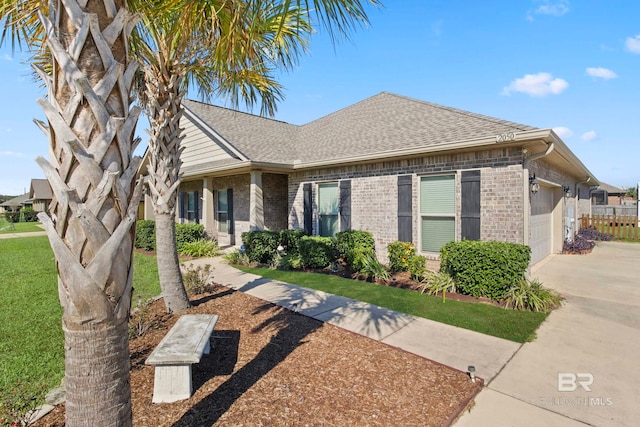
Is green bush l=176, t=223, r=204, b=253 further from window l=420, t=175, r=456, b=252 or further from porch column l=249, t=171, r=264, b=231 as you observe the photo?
window l=420, t=175, r=456, b=252

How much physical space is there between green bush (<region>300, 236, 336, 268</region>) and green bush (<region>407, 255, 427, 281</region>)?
235 centimetres

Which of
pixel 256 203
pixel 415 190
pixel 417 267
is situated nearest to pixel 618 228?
pixel 415 190

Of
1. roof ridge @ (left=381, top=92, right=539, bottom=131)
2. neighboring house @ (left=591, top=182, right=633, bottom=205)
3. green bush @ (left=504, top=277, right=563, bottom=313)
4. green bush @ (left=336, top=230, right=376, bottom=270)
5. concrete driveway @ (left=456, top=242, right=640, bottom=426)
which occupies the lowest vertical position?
Answer: concrete driveway @ (left=456, top=242, right=640, bottom=426)

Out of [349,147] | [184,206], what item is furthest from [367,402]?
[184,206]

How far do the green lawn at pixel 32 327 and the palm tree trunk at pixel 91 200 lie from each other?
1837 mm

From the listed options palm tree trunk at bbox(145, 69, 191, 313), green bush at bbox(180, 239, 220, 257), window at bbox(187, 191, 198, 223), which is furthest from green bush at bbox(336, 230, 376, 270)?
window at bbox(187, 191, 198, 223)

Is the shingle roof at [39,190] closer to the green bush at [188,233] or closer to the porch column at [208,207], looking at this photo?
the green bush at [188,233]

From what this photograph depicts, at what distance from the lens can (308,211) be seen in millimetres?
11531

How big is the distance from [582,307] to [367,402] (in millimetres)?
5366

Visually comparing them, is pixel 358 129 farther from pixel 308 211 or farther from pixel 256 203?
pixel 256 203

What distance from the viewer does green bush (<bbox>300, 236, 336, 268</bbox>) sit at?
9281 mm

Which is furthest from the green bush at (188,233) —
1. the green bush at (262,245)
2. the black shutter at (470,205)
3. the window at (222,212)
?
the black shutter at (470,205)

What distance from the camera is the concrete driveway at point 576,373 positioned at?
3043mm

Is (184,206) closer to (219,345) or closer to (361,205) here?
(361,205)
